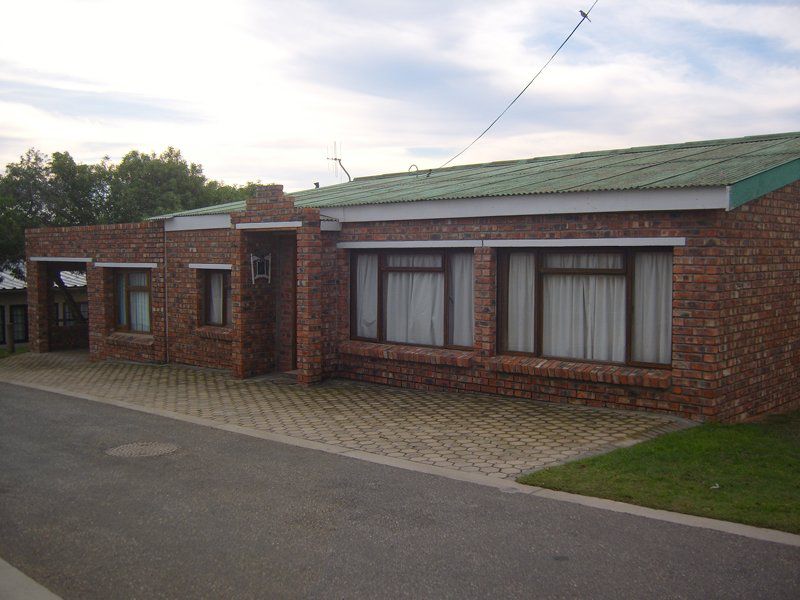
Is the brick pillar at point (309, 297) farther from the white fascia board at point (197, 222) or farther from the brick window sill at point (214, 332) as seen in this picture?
the white fascia board at point (197, 222)

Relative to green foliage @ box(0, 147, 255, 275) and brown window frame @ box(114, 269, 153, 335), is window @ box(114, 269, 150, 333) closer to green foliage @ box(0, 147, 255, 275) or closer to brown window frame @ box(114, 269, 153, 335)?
brown window frame @ box(114, 269, 153, 335)

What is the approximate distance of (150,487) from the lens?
25.6ft

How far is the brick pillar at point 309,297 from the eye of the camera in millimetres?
13664

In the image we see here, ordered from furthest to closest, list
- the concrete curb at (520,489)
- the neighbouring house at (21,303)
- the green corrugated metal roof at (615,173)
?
A: the neighbouring house at (21,303)
the green corrugated metal roof at (615,173)
the concrete curb at (520,489)

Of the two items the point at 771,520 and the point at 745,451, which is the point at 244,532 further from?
the point at 745,451

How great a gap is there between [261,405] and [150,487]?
4.59 meters

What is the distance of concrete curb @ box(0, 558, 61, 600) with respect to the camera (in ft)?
17.4

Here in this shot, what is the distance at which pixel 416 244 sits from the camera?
12.9 metres

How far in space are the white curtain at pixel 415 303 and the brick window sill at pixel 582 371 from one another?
4.81 ft

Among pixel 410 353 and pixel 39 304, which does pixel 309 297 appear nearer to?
pixel 410 353

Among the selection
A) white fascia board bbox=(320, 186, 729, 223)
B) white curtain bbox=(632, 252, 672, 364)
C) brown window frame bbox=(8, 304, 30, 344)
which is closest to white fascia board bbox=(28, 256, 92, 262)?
brown window frame bbox=(8, 304, 30, 344)

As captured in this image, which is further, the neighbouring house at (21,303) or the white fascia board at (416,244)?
the neighbouring house at (21,303)

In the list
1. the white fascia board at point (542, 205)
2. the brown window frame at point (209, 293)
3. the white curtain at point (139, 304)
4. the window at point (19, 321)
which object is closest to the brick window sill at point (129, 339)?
the white curtain at point (139, 304)

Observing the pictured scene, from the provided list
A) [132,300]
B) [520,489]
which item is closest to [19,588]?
[520,489]
